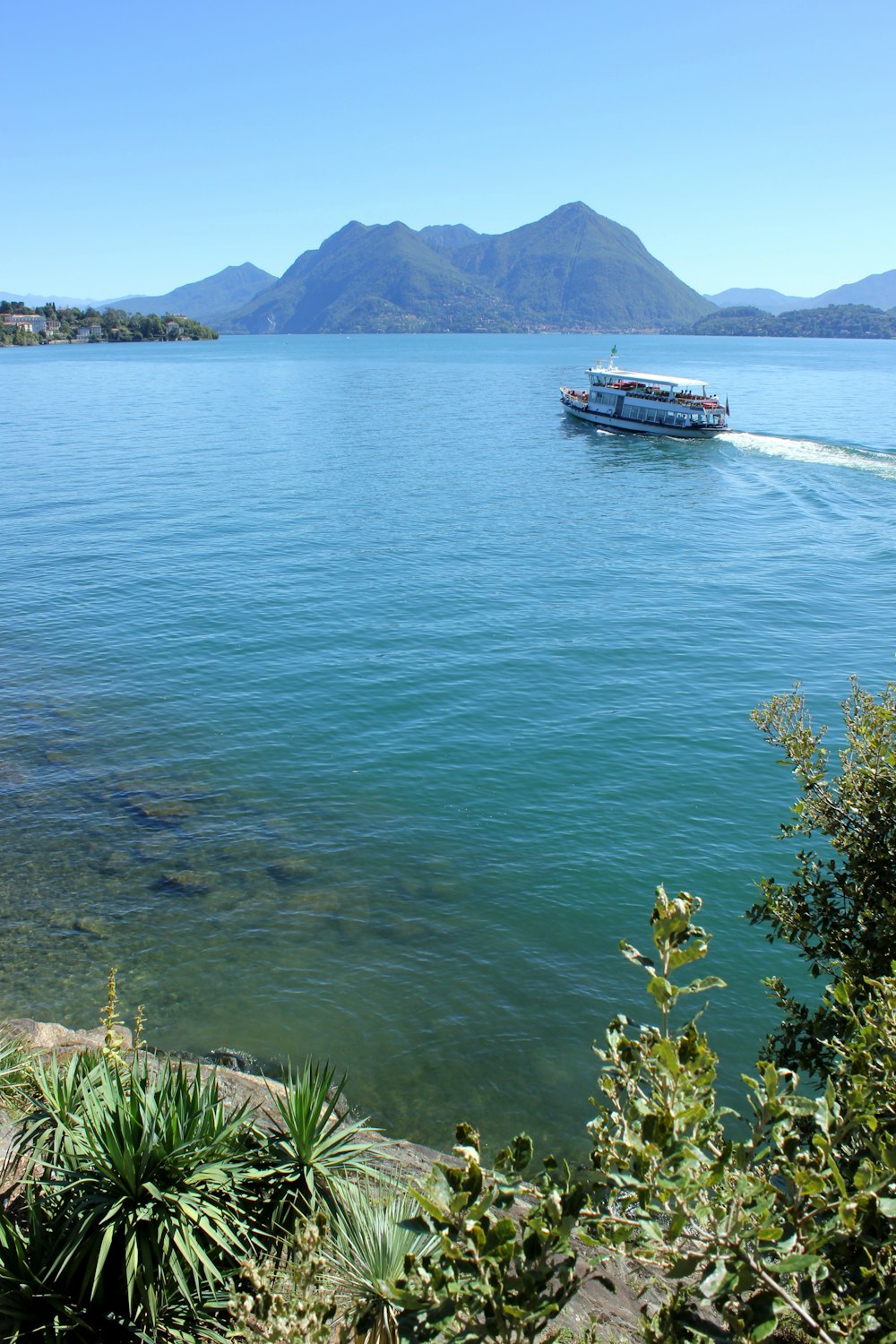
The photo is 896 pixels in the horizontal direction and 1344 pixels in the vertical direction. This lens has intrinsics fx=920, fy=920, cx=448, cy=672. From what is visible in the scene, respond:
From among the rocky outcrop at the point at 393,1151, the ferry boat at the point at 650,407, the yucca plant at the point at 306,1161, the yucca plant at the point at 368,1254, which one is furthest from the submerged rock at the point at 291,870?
the ferry boat at the point at 650,407

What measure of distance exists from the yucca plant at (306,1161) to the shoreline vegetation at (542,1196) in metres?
0.03

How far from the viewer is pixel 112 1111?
7.58 metres

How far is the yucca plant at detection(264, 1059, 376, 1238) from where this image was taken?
7.95m

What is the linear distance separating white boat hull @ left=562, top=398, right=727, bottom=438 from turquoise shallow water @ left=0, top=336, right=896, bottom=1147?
1799 cm

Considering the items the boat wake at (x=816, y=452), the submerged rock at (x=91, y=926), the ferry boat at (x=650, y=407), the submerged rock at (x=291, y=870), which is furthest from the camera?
the ferry boat at (x=650, y=407)

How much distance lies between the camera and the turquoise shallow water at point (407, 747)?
48.9 ft

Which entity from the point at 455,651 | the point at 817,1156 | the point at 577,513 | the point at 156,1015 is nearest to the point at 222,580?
the point at 455,651

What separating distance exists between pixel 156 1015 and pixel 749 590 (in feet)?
97.3

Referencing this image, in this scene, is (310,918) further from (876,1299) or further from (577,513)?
(577,513)

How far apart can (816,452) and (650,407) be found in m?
15.3

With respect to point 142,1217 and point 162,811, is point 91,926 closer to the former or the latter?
point 162,811

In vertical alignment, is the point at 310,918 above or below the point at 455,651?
below

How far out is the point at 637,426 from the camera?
78688mm

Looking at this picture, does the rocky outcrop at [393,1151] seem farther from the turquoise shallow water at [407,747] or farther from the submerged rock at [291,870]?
the submerged rock at [291,870]
